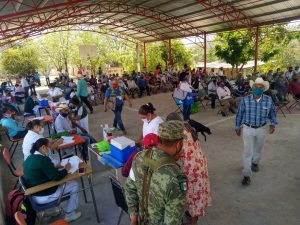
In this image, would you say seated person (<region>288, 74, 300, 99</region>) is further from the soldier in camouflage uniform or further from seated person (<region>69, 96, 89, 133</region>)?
the soldier in camouflage uniform

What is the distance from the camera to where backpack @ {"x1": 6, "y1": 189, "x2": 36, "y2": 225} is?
3.06m

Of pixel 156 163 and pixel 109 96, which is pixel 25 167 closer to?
pixel 156 163

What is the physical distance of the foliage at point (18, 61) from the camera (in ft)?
75.8

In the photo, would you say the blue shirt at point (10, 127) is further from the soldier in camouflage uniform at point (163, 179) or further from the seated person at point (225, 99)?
the seated person at point (225, 99)

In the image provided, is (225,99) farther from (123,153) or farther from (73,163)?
(73,163)

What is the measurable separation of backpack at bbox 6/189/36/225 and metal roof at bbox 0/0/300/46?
7969 mm

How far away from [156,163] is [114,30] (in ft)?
76.2

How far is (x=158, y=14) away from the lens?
675 inches

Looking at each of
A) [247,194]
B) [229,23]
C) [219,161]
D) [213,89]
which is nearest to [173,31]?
[229,23]

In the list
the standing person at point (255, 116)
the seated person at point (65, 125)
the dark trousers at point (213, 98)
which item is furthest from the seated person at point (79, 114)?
the dark trousers at point (213, 98)

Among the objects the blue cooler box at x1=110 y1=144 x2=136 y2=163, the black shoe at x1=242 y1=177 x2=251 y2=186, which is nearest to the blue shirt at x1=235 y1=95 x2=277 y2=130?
the black shoe at x1=242 y1=177 x2=251 y2=186

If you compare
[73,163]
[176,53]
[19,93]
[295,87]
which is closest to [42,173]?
[73,163]

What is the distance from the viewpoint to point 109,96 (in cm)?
678

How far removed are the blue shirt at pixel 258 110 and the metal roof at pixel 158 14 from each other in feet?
27.4
